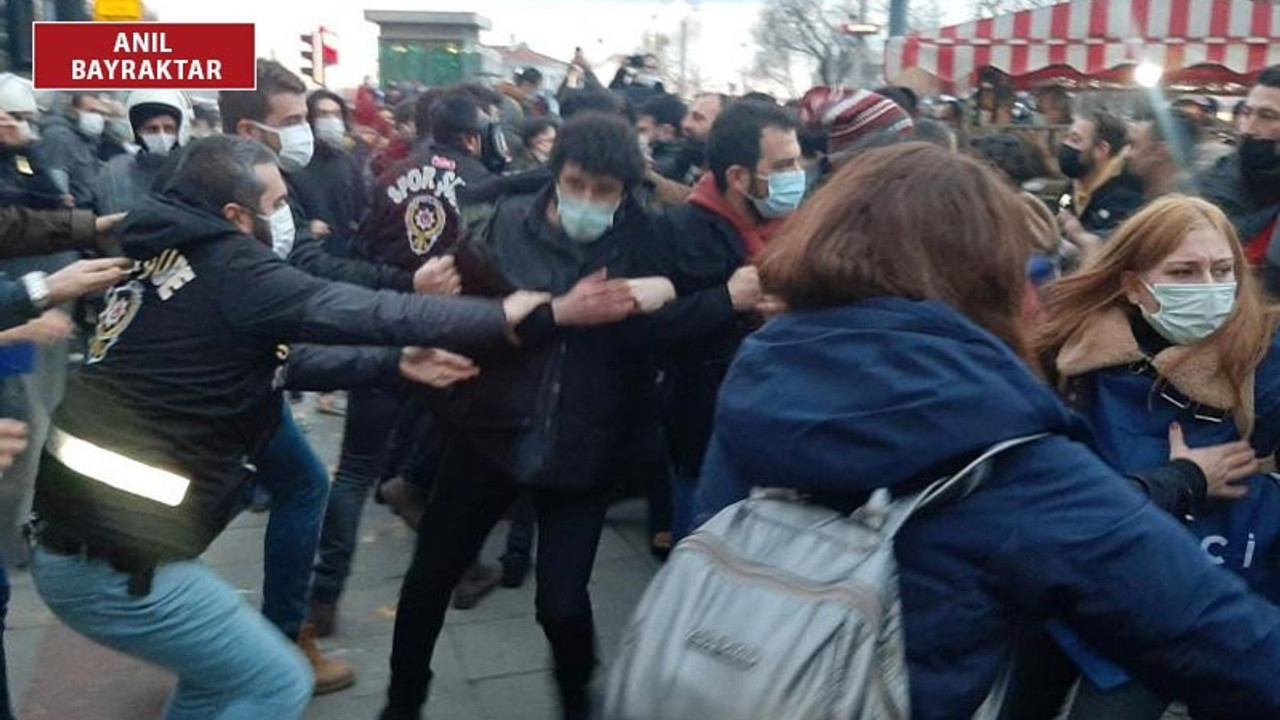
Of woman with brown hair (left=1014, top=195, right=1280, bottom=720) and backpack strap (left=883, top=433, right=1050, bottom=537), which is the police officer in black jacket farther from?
backpack strap (left=883, top=433, right=1050, bottom=537)

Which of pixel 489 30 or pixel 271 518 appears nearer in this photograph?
pixel 271 518

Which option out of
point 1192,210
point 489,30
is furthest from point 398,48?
point 1192,210

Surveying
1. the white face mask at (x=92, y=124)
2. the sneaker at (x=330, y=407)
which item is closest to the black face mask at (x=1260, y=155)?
the sneaker at (x=330, y=407)

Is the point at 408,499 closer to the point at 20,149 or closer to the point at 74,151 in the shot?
the point at 20,149

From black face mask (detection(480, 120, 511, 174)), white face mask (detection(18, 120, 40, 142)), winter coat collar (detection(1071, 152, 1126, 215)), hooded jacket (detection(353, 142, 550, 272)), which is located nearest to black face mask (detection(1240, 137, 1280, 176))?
winter coat collar (detection(1071, 152, 1126, 215))

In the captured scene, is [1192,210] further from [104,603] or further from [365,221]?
[365,221]

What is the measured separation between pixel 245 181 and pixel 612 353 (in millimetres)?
1010

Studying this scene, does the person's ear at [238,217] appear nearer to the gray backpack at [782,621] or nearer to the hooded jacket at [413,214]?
the gray backpack at [782,621]

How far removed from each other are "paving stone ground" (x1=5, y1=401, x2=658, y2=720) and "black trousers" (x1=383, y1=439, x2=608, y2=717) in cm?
59

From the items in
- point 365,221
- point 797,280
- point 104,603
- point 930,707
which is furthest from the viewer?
point 365,221

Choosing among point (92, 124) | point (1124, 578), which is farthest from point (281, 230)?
point (92, 124)

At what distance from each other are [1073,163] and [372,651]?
3437mm

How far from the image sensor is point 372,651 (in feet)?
14.9

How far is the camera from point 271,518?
4.07 metres
